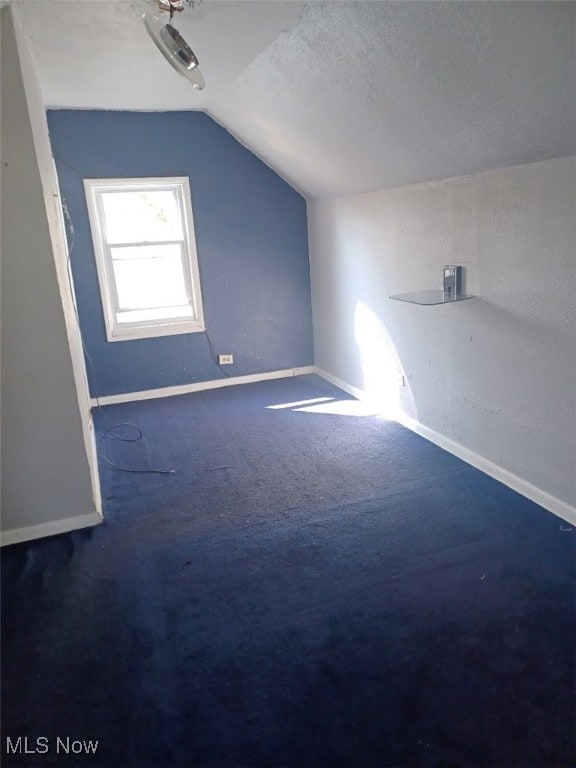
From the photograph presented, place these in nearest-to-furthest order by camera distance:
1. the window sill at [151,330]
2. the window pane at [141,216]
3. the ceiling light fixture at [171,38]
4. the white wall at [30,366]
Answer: the ceiling light fixture at [171,38]
the white wall at [30,366]
the window pane at [141,216]
the window sill at [151,330]

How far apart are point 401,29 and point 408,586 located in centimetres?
220

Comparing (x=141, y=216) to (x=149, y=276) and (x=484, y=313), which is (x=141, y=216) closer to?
(x=149, y=276)

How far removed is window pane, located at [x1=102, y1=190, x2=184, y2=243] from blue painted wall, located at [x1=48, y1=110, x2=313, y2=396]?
0.19 m

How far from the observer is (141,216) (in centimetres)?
453

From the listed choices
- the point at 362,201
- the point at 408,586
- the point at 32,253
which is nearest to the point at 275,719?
the point at 408,586

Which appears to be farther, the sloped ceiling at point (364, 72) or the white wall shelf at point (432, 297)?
the white wall shelf at point (432, 297)

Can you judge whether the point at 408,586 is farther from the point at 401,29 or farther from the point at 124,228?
the point at 124,228

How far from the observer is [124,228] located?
14.7 feet

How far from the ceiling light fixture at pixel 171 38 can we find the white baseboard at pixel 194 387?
9.65 ft

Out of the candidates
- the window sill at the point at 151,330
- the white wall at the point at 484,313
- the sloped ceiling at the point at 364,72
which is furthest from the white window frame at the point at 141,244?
the white wall at the point at 484,313

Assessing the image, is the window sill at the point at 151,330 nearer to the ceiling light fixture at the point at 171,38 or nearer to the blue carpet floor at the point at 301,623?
the blue carpet floor at the point at 301,623


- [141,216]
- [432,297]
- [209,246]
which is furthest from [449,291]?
[141,216]

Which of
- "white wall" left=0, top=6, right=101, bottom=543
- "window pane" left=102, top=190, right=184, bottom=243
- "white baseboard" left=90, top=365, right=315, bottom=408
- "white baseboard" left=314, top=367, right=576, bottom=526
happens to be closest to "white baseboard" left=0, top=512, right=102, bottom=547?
"white wall" left=0, top=6, right=101, bottom=543

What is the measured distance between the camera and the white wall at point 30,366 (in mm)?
2322
